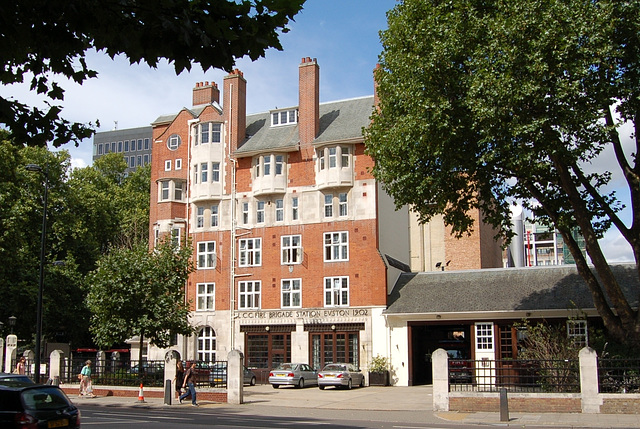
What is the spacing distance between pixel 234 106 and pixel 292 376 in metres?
18.8

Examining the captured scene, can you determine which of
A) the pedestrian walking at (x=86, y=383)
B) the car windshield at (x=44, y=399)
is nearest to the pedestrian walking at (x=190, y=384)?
the pedestrian walking at (x=86, y=383)

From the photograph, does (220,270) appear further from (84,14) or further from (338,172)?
(84,14)

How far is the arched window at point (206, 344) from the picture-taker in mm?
41625

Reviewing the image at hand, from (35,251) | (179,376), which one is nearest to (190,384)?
(179,376)

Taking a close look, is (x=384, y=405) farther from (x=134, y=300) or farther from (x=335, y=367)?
(x=134, y=300)

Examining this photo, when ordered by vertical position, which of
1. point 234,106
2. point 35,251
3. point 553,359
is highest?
point 234,106

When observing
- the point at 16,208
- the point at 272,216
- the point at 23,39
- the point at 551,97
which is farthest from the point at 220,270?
the point at 23,39

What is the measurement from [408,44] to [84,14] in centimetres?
1816

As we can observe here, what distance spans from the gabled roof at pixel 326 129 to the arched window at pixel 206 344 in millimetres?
11556

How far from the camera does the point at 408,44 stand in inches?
925

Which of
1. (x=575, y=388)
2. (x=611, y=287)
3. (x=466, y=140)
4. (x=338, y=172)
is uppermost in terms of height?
(x=338, y=172)

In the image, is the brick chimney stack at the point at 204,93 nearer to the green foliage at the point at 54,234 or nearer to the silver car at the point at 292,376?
the green foliage at the point at 54,234

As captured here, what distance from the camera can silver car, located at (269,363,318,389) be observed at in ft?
111

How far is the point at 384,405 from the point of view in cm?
2530
